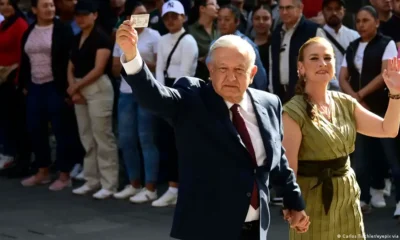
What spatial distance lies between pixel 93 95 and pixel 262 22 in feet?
6.51

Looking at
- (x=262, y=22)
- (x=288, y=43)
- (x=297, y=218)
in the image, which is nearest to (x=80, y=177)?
(x=262, y=22)

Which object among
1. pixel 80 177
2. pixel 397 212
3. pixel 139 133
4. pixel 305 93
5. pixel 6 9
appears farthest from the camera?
pixel 6 9

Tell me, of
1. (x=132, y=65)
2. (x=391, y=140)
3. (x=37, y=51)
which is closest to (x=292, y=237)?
(x=132, y=65)

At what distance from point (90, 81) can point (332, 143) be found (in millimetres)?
4621

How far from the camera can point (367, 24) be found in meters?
7.89

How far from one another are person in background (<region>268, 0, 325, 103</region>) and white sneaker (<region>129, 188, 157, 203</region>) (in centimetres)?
169

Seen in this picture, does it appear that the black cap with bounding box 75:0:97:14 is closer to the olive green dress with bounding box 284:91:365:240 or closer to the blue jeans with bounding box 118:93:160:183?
the blue jeans with bounding box 118:93:160:183

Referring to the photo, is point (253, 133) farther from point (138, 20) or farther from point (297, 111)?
point (138, 20)

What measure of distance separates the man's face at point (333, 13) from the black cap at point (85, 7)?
2483 millimetres

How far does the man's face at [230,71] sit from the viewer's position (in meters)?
4.06

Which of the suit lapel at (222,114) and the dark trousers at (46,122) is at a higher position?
the suit lapel at (222,114)

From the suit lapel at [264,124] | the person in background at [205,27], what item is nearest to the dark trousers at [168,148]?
the person in background at [205,27]

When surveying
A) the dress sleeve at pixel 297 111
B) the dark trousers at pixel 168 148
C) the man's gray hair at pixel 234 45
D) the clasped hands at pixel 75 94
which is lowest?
the dark trousers at pixel 168 148

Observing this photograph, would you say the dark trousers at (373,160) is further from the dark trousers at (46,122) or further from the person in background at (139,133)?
the dark trousers at (46,122)
